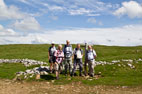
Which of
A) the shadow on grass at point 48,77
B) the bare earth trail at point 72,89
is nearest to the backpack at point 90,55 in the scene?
the bare earth trail at point 72,89

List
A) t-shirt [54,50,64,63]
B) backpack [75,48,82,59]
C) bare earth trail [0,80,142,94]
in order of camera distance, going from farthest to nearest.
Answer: backpack [75,48,82,59] < t-shirt [54,50,64,63] < bare earth trail [0,80,142,94]

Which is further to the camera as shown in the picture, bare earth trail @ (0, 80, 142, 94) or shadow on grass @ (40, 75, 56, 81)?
shadow on grass @ (40, 75, 56, 81)

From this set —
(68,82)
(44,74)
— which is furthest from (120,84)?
(44,74)

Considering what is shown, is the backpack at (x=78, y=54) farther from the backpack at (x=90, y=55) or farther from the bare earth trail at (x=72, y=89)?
the bare earth trail at (x=72, y=89)

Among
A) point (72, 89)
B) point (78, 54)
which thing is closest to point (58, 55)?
point (78, 54)

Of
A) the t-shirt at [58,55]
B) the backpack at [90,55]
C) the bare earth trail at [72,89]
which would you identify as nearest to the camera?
the bare earth trail at [72,89]

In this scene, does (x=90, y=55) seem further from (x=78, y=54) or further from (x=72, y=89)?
(x=72, y=89)

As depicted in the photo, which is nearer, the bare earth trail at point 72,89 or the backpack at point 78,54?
the bare earth trail at point 72,89

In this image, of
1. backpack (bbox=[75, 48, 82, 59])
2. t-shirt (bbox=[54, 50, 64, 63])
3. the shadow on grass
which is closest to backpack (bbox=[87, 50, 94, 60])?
backpack (bbox=[75, 48, 82, 59])

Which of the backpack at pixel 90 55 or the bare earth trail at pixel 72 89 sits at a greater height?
the backpack at pixel 90 55

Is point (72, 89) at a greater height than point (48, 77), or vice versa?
point (48, 77)

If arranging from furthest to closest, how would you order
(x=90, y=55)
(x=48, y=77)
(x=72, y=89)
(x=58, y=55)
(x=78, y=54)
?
(x=48, y=77) → (x=90, y=55) → (x=78, y=54) → (x=58, y=55) → (x=72, y=89)

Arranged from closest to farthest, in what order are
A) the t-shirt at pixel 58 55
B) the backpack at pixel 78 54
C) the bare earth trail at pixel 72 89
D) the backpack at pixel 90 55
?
the bare earth trail at pixel 72 89
the t-shirt at pixel 58 55
the backpack at pixel 78 54
the backpack at pixel 90 55

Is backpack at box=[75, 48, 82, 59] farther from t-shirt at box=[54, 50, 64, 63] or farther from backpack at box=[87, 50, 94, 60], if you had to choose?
t-shirt at box=[54, 50, 64, 63]
